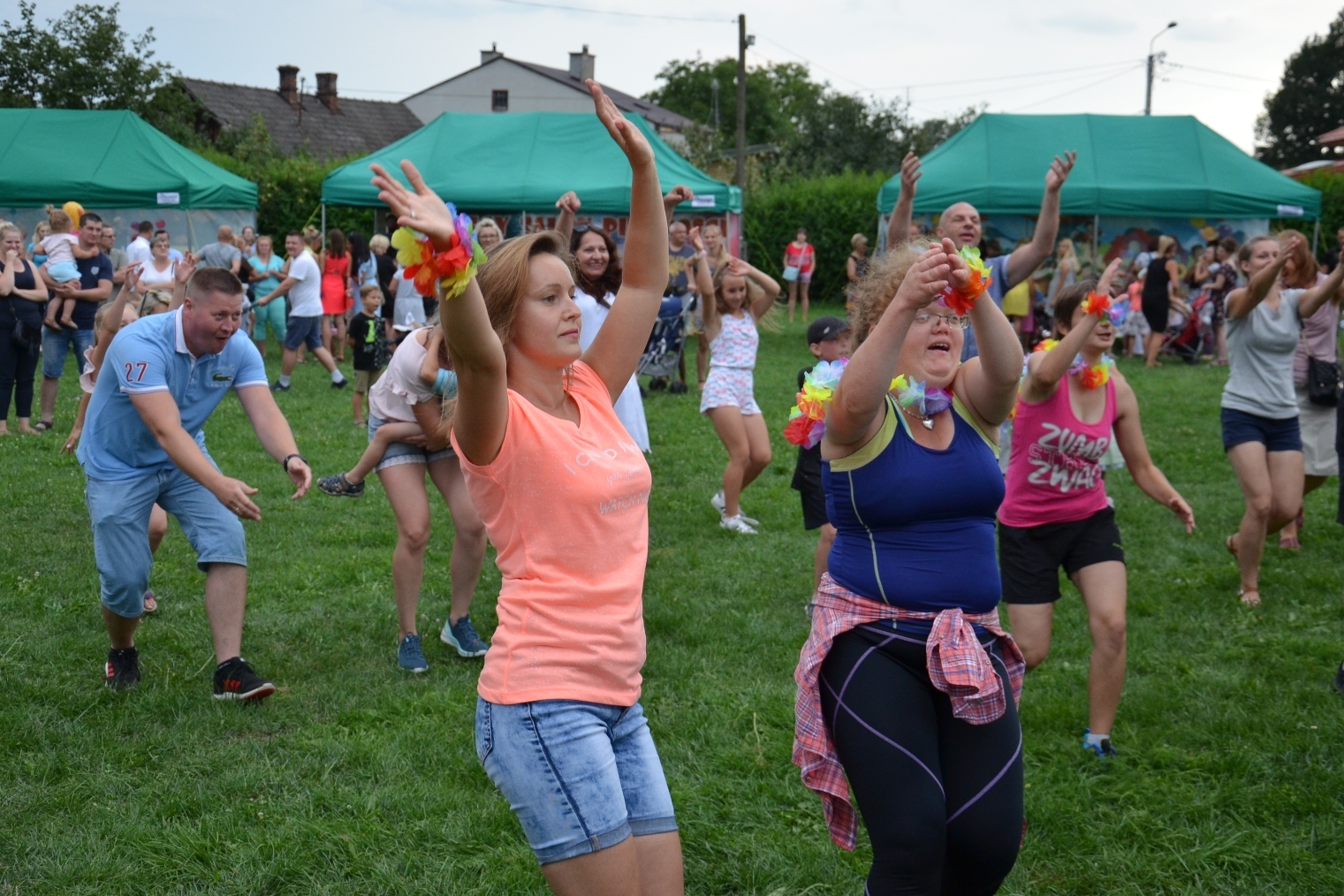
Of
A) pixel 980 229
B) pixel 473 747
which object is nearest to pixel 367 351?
pixel 980 229

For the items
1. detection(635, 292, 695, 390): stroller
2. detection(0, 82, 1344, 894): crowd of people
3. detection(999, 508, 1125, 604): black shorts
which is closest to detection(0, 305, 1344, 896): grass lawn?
detection(0, 82, 1344, 894): crowd of people

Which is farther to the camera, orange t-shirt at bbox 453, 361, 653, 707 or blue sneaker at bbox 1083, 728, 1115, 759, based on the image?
blue sneaker at bbox 1083, 728, 1115, 759

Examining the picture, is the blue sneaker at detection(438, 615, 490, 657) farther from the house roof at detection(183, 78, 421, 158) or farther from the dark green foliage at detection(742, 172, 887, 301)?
the house roof at detection(183, 78, 421, 158)

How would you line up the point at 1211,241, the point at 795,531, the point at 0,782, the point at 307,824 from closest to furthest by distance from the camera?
the point at 307,824 < the point at 0,782 < the point at 795,531 < the point at 1211,241

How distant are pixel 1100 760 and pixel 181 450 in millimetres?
3950

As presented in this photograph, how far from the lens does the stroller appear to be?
14555 millimetres

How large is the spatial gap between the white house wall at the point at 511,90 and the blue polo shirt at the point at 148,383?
171 ft

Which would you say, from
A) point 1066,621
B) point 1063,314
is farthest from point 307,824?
point 1066,621

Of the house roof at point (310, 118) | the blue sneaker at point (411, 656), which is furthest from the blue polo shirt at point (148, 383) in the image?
the house roof at point (310, 118)

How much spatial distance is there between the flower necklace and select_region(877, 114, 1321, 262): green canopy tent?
56.7 ft

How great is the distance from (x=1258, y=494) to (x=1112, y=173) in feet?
48.9

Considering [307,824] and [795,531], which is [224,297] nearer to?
[307,824]

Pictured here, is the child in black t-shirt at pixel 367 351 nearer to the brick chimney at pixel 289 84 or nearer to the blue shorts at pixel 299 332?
the blue shorts at pixel 299 332

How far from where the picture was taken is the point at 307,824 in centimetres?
414
